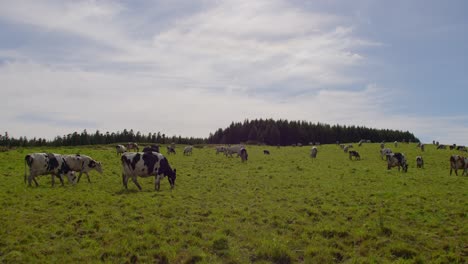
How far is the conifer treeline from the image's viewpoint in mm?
111856

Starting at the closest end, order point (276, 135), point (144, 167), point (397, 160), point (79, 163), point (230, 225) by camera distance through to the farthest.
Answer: point (230, 225) → point (144, 167) → point (79, 163) → point (397, 160) → point (276, 135)

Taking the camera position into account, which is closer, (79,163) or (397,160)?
(79,163)

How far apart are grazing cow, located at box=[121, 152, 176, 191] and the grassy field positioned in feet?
2.42

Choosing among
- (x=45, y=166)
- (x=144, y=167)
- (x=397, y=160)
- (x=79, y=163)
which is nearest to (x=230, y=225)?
(x=144, y=167)

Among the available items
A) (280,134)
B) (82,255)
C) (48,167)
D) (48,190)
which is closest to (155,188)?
(48,190)

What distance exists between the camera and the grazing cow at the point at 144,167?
18.3 metres

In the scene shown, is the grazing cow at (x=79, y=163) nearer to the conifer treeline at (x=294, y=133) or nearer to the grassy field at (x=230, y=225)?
the grassy field at (x=230, y=225)

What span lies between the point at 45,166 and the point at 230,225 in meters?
13.9

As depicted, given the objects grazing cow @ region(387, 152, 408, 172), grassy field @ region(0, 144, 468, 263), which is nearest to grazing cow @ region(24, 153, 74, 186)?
grassy field @ region(0, 144, 468, 263)

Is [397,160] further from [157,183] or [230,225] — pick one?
[230,225]

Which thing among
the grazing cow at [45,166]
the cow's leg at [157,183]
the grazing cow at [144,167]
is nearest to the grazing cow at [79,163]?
the grazing cow at [45,166]

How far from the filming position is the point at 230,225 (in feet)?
36.4

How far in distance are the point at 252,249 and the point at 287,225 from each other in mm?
2547

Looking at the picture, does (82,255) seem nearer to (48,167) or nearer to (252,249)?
(252,249)
